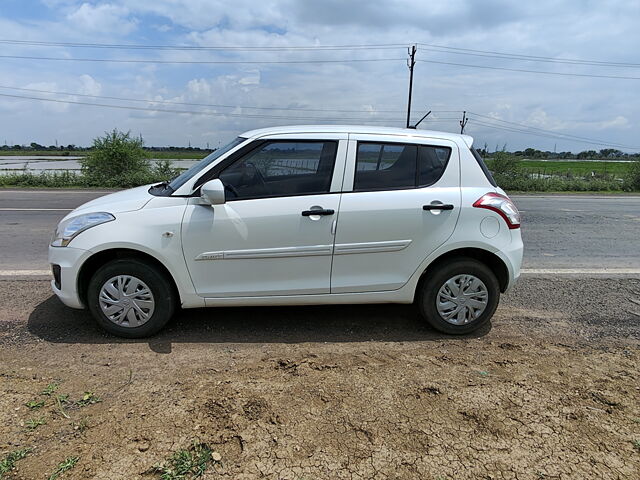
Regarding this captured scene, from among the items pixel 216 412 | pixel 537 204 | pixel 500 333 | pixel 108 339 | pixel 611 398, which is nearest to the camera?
pixel 216 412

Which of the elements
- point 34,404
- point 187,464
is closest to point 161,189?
point 34,404

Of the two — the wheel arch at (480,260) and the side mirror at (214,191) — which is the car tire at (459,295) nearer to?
the wheel arch at (480,260)

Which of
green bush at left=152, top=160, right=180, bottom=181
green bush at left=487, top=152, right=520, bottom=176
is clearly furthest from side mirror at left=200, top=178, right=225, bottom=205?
green bush at left=487, top=152, right=520, bottom=176

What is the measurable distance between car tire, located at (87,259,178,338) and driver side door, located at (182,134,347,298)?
294 millimetres

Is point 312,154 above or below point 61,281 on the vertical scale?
above

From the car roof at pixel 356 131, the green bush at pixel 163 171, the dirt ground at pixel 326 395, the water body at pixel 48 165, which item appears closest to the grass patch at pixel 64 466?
the dirt ground at pixel 326 395

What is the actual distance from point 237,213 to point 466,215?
194 cm

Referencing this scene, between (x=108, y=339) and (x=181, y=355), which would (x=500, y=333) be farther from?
(x=108, y=339)

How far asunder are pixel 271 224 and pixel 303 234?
0.90 feet

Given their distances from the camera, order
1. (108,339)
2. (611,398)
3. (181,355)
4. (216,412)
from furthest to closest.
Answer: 1. (108,339)
2. (181,355)
3. (611,398)
4. (216,412)

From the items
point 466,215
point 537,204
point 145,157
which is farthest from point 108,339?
point 145,157

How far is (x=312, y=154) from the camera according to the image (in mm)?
3789

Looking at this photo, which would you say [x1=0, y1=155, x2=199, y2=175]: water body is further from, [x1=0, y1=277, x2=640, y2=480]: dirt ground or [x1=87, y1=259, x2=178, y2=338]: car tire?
[x1=0, y1=277, x2=640, y2=480]: dirt ground

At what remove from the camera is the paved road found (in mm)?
6484
